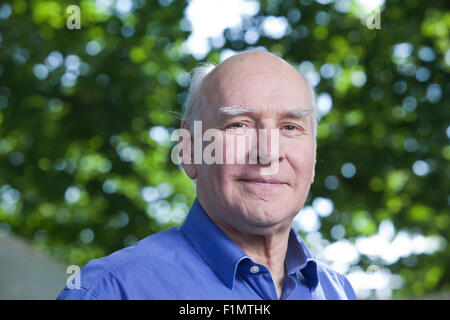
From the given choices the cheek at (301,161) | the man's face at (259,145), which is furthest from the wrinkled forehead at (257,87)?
the cheek at (301,161)

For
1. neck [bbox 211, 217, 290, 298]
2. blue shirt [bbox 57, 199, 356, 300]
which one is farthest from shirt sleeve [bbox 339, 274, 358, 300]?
neck [bbox 211, 217, 290, 298]

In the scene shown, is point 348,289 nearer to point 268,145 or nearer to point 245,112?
point 268,145

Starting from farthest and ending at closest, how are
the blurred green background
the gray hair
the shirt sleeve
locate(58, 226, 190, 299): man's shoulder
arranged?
the blurred green background → the shirt sleeve → the gray hair → locate(58, 226, 190, 299): man's shoulder

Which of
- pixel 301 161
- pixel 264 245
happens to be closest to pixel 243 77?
pixel 301 161

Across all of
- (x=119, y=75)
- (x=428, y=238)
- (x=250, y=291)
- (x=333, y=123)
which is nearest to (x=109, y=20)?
(x=119, y=75)

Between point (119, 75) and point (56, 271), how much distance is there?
5.97 feet

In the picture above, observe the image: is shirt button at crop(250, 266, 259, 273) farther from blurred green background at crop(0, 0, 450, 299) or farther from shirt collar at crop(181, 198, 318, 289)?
blurred green background at crop(0, 0, 450, 299)

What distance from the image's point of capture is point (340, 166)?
16.1 ft

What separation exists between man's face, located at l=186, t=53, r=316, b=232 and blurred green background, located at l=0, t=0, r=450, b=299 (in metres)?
2.93

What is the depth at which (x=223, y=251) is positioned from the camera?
5.73ft

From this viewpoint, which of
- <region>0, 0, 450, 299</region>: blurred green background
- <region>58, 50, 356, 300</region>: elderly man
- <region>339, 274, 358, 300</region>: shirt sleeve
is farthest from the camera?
<region>0, 0, 450, 299</region>: blurred green background

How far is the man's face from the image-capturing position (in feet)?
5.85

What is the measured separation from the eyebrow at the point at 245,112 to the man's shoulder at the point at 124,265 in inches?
18.0

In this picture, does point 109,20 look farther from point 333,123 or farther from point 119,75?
point 333,123
